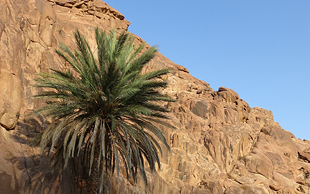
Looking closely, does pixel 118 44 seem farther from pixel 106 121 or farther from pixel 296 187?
pixel 296 187

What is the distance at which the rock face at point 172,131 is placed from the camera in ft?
52.1

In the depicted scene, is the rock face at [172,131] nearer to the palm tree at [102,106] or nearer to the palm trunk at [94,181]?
the palm trunk at [94,181]

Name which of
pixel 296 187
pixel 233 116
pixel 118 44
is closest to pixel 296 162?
pixel 296 187

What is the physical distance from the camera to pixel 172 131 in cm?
2886

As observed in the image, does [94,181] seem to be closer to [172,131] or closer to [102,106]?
[102,106]

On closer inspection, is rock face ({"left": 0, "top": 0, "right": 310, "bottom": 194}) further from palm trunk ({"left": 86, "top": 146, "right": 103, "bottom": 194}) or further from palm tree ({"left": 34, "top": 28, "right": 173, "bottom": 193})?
palm tree ({"left": 34, "top": 28, "right": 173, "bottom": 193})

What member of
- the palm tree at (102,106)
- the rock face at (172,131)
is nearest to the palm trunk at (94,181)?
the palm tree at (102,106)

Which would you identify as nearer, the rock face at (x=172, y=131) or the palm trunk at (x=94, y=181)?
the rock face at (x=172, y=131)

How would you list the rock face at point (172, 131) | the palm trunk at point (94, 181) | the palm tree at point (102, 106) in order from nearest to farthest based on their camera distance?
1. the palm tree at point (102, 106)
2. the rock face at point (172, 131)
3. the palm trunk at point (94, 181)

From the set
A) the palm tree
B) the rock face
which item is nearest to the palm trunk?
the palm tree

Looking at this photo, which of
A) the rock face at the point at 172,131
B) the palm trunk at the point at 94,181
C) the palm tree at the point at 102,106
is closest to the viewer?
the palm tree at the point at 102,106

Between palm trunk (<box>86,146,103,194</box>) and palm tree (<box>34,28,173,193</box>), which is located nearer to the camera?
palm tree (<box>34,28,173,193</box>)

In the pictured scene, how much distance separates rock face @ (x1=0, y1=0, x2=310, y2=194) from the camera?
15.9 metres

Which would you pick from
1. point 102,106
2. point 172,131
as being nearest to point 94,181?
point 102,106
